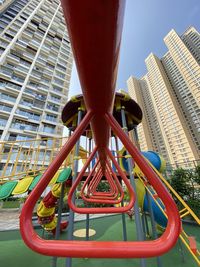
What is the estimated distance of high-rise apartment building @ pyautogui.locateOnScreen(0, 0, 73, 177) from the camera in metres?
21.0

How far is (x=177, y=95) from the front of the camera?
46.5m

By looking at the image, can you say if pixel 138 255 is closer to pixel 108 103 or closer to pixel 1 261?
pixel 108 103

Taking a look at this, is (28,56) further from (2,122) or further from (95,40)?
(95,40)

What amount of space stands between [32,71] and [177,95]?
44.0 metres

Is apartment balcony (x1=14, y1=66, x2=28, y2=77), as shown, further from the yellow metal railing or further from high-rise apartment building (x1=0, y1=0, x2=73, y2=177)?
the yellow metal railing

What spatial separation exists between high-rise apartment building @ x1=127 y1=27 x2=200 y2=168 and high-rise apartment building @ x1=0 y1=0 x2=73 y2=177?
30734 mm

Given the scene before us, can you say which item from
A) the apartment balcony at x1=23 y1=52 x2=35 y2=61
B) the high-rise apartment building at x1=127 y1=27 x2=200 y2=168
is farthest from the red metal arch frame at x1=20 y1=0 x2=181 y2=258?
the high-rise apartment building at x1=127 y1=27 x2=200 y2=168

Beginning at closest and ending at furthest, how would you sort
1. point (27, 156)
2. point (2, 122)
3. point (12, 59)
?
1. point (27, 156)
2. point (2, 122)
3. point (12, 59)

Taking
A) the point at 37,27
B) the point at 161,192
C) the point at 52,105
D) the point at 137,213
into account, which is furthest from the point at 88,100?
the point at 37,27

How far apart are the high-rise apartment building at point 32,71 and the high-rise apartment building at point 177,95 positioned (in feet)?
101

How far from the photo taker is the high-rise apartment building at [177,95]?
41.3 m

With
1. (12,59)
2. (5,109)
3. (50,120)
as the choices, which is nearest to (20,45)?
(12,59)

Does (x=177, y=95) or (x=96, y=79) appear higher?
(x=177, y=95)

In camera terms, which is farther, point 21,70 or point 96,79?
point 21,70
